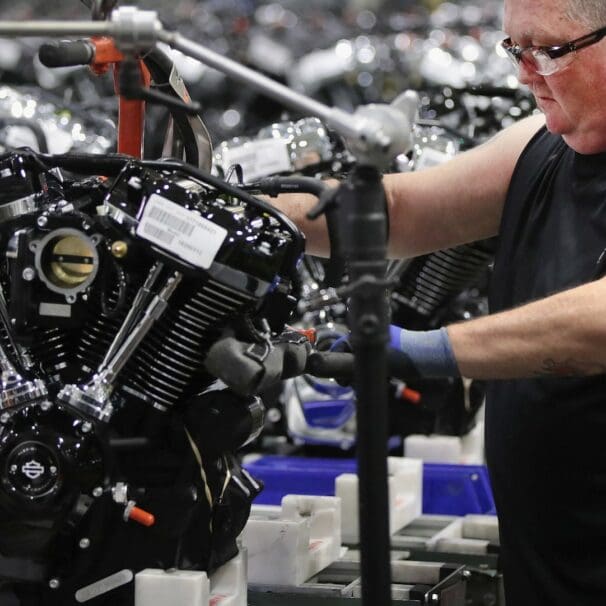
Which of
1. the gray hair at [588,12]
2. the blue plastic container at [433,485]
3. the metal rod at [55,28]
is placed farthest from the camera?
the blue plastic container at [433,485]

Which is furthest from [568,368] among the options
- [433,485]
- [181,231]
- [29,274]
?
[433,485]

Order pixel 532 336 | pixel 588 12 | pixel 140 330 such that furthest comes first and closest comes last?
1. pixel 588 12
2. pixel 140 330
3. pixel 532 336

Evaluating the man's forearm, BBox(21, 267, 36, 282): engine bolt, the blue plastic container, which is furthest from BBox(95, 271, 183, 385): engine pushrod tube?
the blue plastic container

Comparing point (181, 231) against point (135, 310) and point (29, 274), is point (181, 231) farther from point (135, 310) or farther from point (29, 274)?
point (29, 274)

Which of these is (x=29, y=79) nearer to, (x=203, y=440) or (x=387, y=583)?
(x=203, y=440)

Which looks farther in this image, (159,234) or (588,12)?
(588,12)

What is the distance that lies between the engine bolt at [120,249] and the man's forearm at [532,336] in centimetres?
48

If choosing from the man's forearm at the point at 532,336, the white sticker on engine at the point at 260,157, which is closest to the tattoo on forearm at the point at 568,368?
the man's forearm at the point at 532,336

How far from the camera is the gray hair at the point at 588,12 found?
83.1 inches

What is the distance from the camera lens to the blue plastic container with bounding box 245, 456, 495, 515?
328 centimetres

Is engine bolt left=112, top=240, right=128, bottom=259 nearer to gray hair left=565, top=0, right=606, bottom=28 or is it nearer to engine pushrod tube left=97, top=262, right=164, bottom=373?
engine pushrod tube left=97, top=262, right=164, bottom=373

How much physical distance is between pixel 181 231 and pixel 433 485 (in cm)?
166

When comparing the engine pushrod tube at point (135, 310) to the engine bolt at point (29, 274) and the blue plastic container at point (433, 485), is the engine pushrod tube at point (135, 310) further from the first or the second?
the blue plastic container at point (433, 485)

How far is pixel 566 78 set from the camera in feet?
7.06
